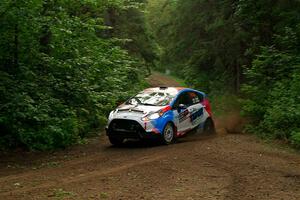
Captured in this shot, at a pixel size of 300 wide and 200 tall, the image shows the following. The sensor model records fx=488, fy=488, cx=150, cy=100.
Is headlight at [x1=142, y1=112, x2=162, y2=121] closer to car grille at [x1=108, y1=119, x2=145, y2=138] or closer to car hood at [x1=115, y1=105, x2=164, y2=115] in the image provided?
car hood at [x1=115, y1=105, x2=164, y2=115]

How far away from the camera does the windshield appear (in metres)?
15.3

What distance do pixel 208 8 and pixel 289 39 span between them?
10.1 metres

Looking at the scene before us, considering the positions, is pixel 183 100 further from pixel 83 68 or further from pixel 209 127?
pixel 83 68

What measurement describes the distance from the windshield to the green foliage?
40.4 inches

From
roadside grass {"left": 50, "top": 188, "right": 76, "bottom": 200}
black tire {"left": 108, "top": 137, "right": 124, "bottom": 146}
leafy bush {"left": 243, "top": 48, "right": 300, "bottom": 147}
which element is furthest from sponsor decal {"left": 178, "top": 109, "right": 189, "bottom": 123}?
roadside grass {"left": 50, "top": 188, "right": 76, "bottom": 200}

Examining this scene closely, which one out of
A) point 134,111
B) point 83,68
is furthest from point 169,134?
point 83,68

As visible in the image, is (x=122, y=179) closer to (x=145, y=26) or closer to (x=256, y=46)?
(x=256, y=46)

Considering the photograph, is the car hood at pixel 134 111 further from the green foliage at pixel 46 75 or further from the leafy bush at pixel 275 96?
the leafy bush at pixel 275 96

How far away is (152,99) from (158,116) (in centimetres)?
111

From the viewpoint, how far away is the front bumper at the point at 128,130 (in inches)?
568

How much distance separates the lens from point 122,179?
989 centimetres

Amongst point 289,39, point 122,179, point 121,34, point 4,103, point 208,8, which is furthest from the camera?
point 121,34

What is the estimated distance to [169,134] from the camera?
49.7ft

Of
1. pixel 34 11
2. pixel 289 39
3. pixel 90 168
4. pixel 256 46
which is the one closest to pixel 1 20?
pixel 34 11
